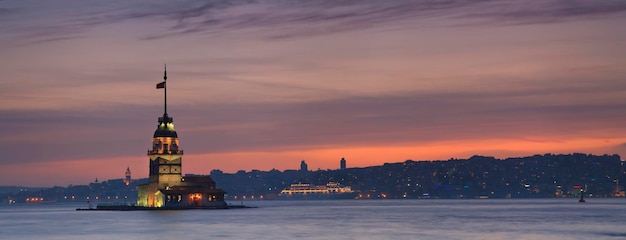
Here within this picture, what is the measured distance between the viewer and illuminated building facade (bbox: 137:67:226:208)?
15825 cm

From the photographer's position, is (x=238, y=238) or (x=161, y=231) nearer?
(x=238, y=238)

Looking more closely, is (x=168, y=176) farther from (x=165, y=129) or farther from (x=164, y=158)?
(x=165, y=129)

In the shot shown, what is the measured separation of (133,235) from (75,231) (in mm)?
12785

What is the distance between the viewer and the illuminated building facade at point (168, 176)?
158 metres

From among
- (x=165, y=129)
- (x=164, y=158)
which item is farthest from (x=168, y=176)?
(x=165, y=129)

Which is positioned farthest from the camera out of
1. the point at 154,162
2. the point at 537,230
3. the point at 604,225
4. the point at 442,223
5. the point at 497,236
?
the point at 154,162

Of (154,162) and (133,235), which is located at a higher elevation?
(154,162)

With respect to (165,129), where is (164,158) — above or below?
below

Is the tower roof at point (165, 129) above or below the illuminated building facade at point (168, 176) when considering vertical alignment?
above

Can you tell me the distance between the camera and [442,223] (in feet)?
406

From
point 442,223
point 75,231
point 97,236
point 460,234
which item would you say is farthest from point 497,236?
point 75,231

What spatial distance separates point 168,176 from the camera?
159m

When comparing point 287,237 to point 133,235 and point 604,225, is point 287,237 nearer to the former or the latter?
point 133,235

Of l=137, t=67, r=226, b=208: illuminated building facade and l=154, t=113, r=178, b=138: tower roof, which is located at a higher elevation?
l=154, t=113, r=178, b=138: tower roof
